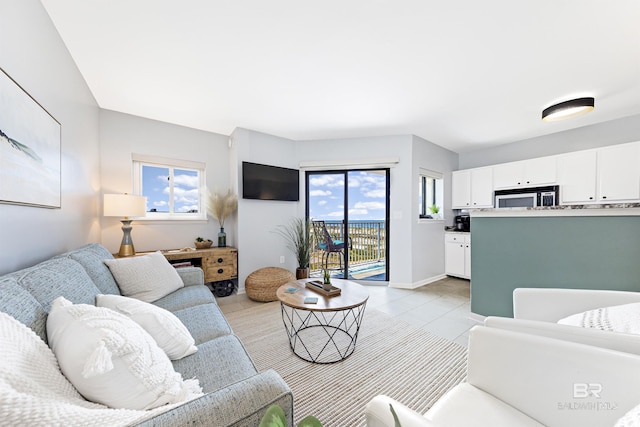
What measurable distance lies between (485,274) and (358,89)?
2208 mm

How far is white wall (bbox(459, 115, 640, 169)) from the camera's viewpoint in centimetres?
312

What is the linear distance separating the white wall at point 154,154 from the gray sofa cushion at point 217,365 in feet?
8.17

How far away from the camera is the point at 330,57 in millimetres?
1919

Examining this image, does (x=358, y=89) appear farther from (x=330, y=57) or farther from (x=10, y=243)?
(x=10, y=243)

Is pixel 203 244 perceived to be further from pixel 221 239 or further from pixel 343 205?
pixel 343 205

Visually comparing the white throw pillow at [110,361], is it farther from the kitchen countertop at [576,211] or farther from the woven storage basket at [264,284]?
the kitchen countertop at [576,211]

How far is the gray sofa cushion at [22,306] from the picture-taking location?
734 millimetres

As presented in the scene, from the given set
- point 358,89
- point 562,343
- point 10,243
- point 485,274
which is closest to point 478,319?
point 485,274

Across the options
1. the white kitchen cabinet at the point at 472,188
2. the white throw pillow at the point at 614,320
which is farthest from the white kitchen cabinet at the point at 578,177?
the white throw pillow at the point at 614,320

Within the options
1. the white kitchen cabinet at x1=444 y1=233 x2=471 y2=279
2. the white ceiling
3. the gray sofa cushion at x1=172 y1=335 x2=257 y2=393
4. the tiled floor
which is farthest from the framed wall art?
the white kitchen cabinet at x1=444 y1=233 x2=471 y2=279

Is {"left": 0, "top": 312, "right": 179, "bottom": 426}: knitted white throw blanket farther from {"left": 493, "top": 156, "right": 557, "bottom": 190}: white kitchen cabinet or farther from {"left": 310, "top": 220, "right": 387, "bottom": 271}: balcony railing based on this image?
{"left": 493, "top": 156, "right": 557, "bottom": 190}: white kitchen cabinet

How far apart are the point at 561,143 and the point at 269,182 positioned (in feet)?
14.7

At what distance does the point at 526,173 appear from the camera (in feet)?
12.4

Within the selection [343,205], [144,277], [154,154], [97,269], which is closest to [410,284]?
[343,205]
